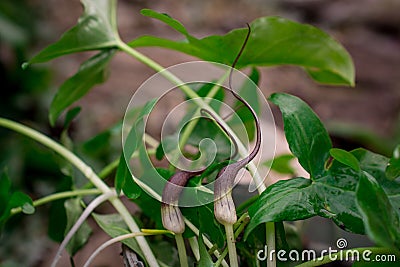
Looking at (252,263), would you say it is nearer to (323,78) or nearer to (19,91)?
(323,78)

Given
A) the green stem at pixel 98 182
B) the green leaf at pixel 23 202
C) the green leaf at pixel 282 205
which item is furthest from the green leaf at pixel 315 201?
the green leaf at pixel 23 202

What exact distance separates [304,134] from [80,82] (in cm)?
32

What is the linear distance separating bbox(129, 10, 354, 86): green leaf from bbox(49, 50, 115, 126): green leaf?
0.19 feet

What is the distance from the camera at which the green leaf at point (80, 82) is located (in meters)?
0.67

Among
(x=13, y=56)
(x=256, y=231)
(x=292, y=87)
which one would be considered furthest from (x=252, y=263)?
(x=292, y=87)

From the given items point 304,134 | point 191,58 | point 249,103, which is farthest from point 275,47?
point 191,58

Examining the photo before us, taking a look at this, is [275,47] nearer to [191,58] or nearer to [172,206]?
[172,206]

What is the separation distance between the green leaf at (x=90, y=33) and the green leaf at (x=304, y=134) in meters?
0.28

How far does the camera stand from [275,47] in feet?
2.05

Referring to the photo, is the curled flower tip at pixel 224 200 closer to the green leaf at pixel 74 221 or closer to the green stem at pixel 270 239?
the green stem at pixel 270 239

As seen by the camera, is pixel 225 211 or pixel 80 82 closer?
pixel 225 211

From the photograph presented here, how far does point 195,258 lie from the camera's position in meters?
0.50

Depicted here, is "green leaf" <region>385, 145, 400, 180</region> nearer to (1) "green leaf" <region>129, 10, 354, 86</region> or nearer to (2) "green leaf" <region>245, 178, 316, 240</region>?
(2) "green leaf" <region>245, 178, 316, 240</region>

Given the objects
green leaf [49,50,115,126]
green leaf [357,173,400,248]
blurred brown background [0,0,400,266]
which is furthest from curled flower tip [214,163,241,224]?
blurred brown background [0,0,400,266]
